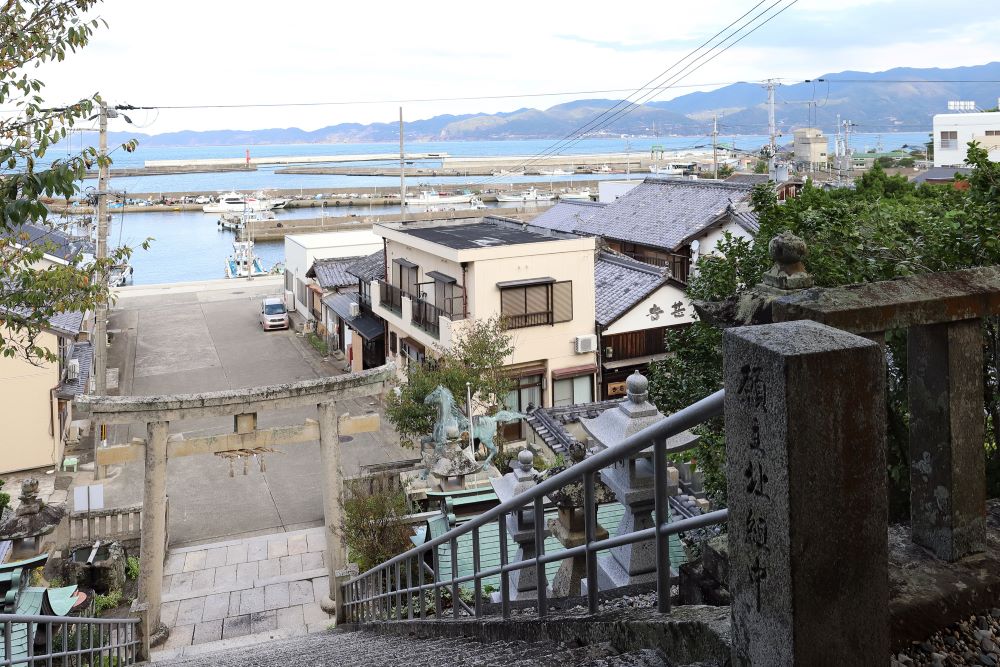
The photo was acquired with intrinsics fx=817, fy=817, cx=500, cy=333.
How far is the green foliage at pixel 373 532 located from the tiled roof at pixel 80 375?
11046 mm

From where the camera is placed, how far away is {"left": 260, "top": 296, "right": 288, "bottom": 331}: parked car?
1328 inches

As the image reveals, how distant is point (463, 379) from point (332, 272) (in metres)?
14.2

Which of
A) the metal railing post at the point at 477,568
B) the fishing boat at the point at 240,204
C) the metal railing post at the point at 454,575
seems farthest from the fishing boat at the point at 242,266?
the metal railing post at the point at 477,568

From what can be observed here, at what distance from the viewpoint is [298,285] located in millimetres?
35125

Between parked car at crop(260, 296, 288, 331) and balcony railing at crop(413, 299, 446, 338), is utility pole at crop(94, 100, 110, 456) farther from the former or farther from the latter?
parked car at crop(260, 296, 288, 331)

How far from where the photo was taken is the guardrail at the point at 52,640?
14.7 feet

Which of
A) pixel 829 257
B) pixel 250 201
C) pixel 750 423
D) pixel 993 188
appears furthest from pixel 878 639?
pixel 250 201

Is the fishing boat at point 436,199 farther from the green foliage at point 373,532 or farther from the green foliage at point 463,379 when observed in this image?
the green foliage at point 373,532

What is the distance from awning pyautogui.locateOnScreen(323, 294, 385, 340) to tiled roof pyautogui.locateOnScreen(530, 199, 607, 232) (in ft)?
26.3

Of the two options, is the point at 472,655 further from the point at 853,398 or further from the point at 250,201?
the point at 250,201

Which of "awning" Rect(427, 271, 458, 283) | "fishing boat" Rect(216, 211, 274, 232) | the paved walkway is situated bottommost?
the paved walkway

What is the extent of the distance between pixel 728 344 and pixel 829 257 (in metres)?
3.40

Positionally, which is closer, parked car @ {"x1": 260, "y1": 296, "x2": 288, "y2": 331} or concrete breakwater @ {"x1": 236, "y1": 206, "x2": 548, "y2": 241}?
parked car @ {"x1": 260, "y1": 296, "x2": 288, "y2": 331}

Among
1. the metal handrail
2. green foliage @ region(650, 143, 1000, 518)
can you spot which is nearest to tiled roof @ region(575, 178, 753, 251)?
A: green foliage @ region(650, 143, 1000, 518)
